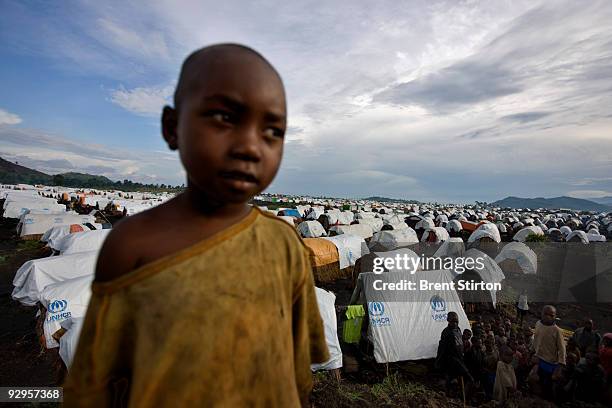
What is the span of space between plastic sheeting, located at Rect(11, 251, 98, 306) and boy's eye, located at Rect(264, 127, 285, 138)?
12.7m

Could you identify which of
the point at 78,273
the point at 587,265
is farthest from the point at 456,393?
the point at 587,265

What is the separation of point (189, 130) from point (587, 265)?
31.5 meters

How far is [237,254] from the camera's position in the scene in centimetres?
113

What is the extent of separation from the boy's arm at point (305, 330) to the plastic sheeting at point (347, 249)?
16.6m

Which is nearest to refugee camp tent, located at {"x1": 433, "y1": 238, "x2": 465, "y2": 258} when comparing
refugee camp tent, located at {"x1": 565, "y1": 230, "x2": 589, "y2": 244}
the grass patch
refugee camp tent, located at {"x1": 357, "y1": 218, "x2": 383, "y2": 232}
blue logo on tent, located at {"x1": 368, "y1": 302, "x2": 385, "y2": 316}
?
refugee camp tent, located at {"x1": 357, "y1": 218, "x2": 383, "y2": 232}

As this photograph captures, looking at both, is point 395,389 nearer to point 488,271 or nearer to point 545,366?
point 545,366

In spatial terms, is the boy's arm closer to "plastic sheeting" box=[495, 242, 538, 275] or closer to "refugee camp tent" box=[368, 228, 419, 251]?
"plastic sheeting" box=[495, 242, 538, 275]

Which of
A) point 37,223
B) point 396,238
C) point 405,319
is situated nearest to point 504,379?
point 405,319

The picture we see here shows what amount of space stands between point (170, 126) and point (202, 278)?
1.90 ft

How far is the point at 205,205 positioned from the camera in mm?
1174

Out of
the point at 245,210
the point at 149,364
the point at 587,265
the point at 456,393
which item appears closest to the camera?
the point at 149,364

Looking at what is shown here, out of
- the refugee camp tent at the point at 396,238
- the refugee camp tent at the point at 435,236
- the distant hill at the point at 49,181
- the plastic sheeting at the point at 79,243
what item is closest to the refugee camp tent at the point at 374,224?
the refugee camp tent at the point at 435,236

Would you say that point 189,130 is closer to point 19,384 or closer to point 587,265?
point 19,384

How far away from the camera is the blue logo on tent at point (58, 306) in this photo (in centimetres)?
753
